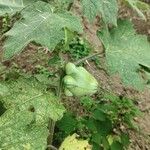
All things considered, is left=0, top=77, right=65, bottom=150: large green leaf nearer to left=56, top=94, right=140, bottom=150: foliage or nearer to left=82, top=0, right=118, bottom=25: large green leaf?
left=82, top=0, right=118, bottom=25: large green leaf

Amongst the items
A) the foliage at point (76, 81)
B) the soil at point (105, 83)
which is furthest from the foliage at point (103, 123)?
the foliage at point (76, 81)

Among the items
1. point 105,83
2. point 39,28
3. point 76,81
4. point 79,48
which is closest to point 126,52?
point 76,81

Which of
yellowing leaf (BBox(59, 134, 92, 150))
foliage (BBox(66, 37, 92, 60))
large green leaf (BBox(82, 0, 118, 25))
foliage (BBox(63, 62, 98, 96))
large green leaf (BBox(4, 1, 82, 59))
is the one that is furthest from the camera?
foliage (BBox(66, 37, 92, 60))

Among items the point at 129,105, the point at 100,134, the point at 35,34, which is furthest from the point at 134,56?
the point at 129,105

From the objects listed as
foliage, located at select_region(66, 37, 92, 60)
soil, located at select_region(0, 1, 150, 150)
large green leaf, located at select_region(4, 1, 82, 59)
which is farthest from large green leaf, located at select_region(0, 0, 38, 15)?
foliage, located at select_region(66, 37, 92, 60)

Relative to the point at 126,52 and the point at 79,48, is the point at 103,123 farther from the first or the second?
the point at 79,48

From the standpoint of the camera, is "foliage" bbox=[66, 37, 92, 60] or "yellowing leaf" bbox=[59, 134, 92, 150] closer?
"yellowing leaf" bbox=[59, 134, 92, 150]
